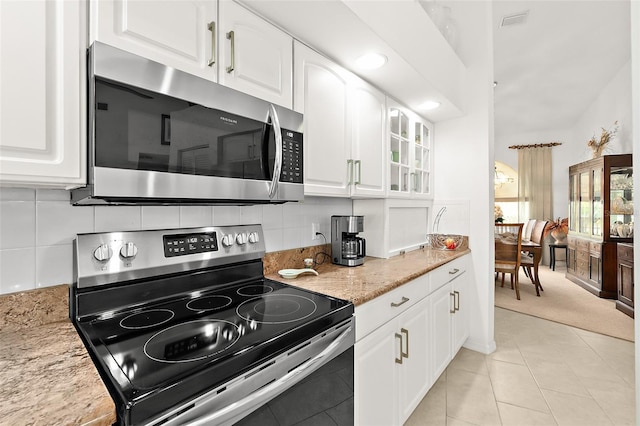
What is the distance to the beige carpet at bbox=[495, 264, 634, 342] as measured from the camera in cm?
325

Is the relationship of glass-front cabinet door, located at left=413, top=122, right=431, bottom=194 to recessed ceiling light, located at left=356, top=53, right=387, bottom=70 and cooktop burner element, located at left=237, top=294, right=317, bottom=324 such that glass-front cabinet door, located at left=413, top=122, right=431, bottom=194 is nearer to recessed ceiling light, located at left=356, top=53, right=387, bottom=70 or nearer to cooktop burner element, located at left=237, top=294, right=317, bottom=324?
recessed ceiling light, located at left=356, top=53, right=387, bottom=70

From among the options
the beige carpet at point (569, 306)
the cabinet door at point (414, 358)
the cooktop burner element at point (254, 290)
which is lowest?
the beige carpet at point (569, 306)

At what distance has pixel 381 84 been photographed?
2062mm

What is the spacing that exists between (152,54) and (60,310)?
895mm

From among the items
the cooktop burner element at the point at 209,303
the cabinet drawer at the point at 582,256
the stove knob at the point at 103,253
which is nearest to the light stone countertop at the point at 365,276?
the cooktop burner element at the point at 209,303

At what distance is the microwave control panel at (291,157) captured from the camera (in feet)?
4.50

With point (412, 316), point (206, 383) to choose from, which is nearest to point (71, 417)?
point (206, 383)

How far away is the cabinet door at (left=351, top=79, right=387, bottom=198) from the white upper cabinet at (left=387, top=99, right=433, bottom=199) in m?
0.15

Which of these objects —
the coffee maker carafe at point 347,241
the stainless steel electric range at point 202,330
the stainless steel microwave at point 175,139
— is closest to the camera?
the stainless steel electric range at point 202,330

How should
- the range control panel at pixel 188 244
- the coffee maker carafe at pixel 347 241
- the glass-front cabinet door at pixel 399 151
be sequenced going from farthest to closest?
the glass-front cabinet door at pixel 399 151 → the coffee maker carafe at pixel 347 241 → the range control panel at pixel 188 244

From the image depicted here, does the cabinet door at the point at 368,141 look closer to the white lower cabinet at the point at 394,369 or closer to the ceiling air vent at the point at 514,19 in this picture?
the white lower cabinet at the point at 394,369

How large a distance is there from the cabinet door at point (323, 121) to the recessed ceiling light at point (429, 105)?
92cm

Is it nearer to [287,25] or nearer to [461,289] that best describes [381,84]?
[287,25]

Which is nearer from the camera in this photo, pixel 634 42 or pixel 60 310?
pixel 634 42
